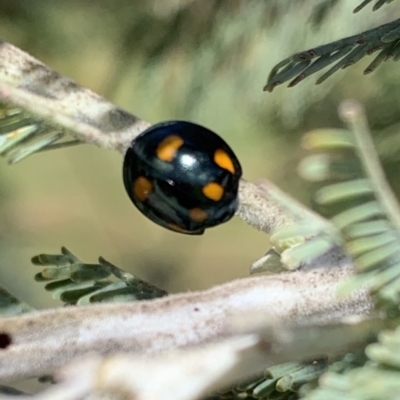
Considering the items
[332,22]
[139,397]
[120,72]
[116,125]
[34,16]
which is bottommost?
[139,397]

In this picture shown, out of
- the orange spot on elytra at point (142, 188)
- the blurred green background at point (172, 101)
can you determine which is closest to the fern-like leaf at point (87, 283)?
the orange spot on elytra at point (142, 188)

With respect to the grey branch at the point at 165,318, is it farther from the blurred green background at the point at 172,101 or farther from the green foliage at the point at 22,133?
the blurred green background at the point at 172,101

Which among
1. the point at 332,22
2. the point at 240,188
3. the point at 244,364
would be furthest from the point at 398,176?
the point at 244,364

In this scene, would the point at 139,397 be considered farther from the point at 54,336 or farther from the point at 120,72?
the point at 120,72

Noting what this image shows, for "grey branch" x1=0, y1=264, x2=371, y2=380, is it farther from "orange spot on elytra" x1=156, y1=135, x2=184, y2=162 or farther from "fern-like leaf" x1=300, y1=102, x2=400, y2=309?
"orange spot on elytra" x1=156, y1=135, x2=184, y2=162

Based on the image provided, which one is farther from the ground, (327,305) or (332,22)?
(332,22)

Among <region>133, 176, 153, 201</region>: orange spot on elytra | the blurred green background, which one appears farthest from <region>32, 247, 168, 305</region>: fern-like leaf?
the blurred green background
